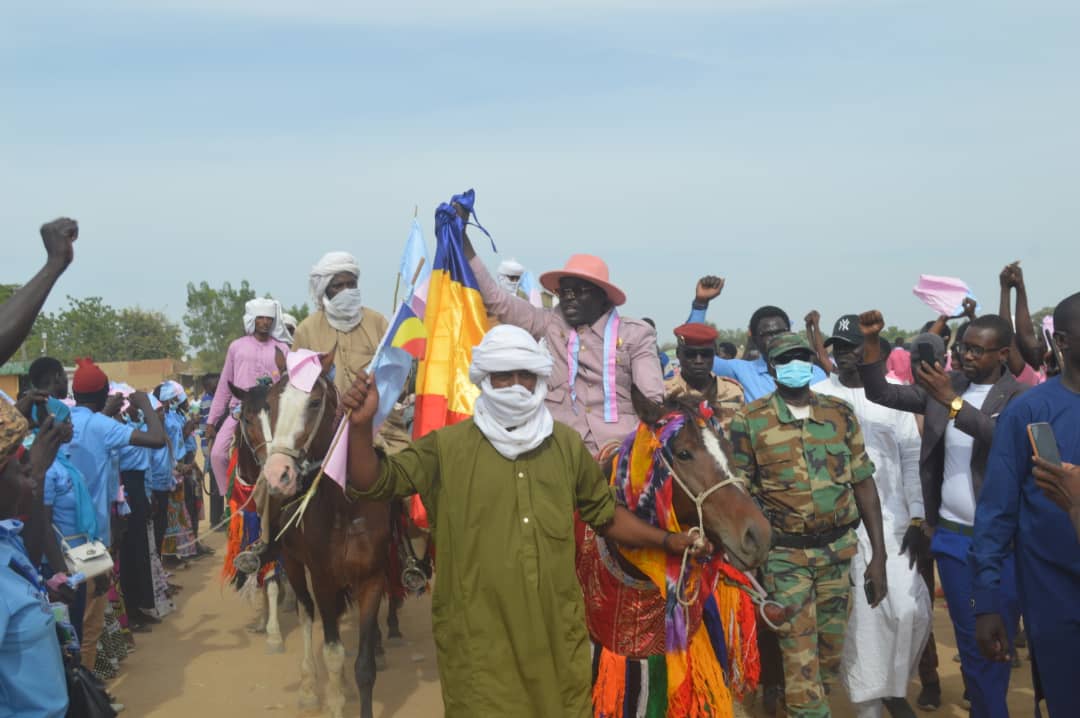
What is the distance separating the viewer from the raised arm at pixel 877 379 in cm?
555

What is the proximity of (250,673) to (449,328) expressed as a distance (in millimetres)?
4080

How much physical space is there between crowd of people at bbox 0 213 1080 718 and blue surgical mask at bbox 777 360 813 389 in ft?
0.05

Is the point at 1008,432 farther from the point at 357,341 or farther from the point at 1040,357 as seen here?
the point at 357,341

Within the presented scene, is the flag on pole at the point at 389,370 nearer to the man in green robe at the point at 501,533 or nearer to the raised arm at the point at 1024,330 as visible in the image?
the man in green robe at the point at 501,533

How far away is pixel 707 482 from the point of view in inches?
168

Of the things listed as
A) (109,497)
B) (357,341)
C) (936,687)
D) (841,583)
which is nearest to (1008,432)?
(841,583)

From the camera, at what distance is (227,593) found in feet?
38.8

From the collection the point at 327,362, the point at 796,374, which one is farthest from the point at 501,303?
the point at 796,374

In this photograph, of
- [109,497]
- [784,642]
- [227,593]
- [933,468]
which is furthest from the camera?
[227,593]

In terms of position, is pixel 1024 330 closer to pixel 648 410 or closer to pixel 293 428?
pixel 648 410

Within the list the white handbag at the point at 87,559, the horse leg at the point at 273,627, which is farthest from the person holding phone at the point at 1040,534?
the horse leg at the point at 273,627

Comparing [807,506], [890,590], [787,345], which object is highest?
[787,345]

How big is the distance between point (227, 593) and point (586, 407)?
24.3 feet

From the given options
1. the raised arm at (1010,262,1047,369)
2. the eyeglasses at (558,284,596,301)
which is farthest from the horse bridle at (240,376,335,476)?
the raised arm at (1010,262,1047,369)
